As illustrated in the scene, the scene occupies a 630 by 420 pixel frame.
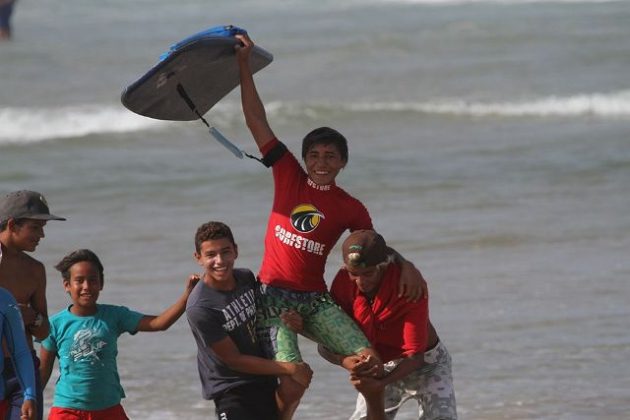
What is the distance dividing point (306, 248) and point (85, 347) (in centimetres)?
108

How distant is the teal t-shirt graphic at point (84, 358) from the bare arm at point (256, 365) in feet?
2.39

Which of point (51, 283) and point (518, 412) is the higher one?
point (51, 283)

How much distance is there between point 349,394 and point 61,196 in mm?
7523

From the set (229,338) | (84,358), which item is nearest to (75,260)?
(84,358)

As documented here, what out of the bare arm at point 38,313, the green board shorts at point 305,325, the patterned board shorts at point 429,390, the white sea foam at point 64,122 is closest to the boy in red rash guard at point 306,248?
the green board shorts at point 305,325

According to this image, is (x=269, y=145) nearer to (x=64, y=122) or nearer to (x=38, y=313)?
(x=38, y=313)

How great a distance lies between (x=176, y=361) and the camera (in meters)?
8.70

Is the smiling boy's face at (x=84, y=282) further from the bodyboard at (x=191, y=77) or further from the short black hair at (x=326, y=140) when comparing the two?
the short black hair at (x=326, y=140)

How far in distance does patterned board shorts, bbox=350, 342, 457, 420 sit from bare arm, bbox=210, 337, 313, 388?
1.64 ft

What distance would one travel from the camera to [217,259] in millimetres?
5293

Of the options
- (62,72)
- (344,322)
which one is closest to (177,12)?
(62,72)

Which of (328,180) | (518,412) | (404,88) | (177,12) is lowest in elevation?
(518,412)

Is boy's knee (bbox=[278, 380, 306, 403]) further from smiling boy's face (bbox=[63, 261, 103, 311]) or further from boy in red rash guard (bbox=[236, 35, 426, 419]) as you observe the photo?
smiling boy's face (bbox=[63, 261, 103, 311])

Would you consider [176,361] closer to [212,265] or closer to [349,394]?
[349,394]
